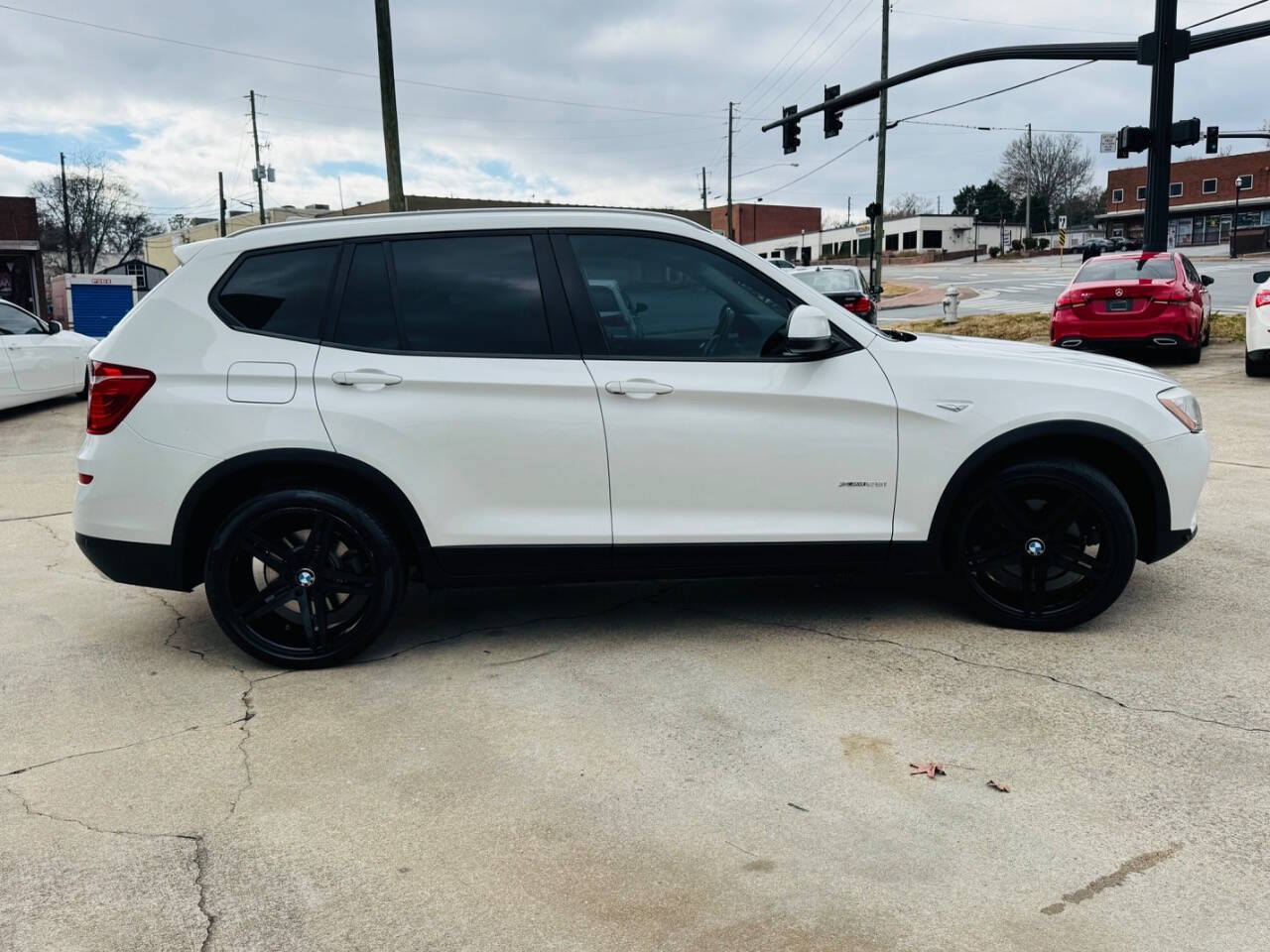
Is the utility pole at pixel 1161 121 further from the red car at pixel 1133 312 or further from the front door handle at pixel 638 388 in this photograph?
the front door handle at pixel 638 388

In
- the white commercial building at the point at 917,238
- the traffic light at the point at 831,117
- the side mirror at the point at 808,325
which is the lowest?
the side mirror at the point at 808,325

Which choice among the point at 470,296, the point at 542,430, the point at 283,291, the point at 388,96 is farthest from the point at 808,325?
the point at 388,96

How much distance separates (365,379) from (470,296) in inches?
21.6

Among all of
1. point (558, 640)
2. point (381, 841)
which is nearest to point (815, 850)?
point (381, 841)

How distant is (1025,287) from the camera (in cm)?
4212

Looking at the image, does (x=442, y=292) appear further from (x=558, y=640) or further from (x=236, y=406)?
(x=558, y=640)

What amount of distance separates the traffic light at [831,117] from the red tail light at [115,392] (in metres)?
23.7

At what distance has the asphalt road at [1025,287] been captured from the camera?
98.5 ft

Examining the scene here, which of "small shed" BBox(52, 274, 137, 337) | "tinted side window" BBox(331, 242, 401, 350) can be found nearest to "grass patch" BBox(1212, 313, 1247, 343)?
"tinted side window" BBox(331, 242, 401, 350)

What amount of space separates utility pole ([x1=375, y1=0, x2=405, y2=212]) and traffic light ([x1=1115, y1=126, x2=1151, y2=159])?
41.2 ft

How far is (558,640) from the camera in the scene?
4488mm

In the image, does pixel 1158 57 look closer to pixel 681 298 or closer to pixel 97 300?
pixel 681 298

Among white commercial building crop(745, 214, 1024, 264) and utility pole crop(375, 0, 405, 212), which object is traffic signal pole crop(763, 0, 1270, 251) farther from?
white commercial building crop(745, 214, 1024, 264)

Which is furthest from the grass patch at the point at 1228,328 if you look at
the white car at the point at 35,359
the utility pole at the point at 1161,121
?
the white car at the point at 35,359
